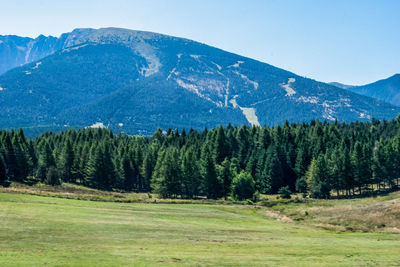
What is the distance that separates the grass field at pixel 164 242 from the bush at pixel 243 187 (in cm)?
4734

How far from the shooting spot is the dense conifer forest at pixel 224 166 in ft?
371

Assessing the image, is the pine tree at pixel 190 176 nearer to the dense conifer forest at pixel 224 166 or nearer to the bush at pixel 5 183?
the dense conifer forest at pixel 224 166

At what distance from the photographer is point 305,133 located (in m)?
158

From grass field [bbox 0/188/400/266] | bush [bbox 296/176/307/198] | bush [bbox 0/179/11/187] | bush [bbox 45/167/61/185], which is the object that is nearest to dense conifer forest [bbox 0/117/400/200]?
bush [bbox 296/176/307/198]

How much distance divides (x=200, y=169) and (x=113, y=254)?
284 ft

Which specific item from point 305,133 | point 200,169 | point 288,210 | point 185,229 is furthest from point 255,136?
point 185,229

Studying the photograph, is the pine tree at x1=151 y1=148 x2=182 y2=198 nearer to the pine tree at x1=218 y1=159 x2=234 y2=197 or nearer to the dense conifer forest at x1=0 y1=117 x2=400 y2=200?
the dense conifer forest at x1=0 y1=117 x2=400 y2=200

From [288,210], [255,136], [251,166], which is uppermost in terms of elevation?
[255,136]

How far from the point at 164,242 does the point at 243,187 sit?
71564 mm

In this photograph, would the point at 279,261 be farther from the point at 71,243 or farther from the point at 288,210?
the point at 288,210

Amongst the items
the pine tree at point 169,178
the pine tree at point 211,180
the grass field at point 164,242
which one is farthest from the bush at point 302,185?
the grass field at point 164,242

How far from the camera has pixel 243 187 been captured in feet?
365

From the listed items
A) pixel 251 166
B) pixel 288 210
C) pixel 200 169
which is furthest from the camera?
pixel 251 166

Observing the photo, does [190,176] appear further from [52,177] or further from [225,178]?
[52,177]
